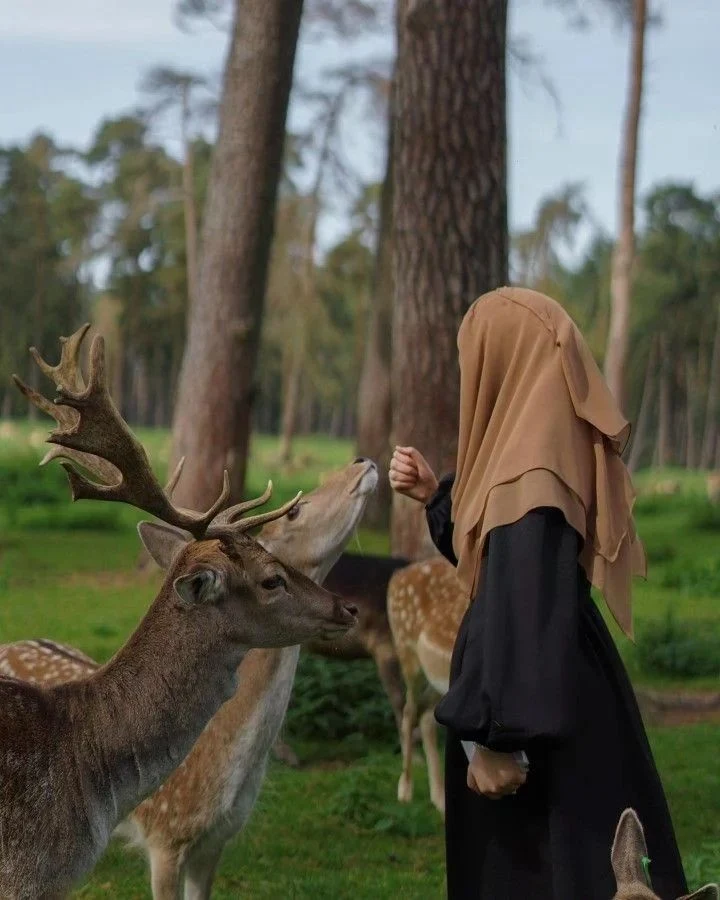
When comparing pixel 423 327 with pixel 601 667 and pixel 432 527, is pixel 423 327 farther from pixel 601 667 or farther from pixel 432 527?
pixel 601 667

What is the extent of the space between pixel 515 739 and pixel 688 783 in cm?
402

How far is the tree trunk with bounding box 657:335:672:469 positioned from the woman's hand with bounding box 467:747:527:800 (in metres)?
45.8

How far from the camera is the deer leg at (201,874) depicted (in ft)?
13.7

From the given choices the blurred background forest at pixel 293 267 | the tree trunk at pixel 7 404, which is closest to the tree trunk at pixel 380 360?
the blurred background forest at pixel 293 267

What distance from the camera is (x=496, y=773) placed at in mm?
2895

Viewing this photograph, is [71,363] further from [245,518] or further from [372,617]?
[372,617]

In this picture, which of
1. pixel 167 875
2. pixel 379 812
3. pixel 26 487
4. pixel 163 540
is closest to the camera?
pixel 163 540

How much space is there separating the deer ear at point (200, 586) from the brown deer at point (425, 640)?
9.86 ft

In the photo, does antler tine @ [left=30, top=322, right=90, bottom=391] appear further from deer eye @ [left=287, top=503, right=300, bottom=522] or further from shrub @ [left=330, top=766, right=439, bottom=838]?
shrub @ [left=330, top=766, right=439, bottom=838]

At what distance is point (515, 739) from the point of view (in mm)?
2773

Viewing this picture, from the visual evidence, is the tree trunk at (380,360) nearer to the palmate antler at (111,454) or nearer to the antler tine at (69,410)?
the antler tine at (69,410)

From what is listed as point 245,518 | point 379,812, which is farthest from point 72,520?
point 245,518

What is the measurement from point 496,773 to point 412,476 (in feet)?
2.93

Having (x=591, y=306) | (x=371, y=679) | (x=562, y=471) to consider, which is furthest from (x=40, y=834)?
(x=591, y=306)
